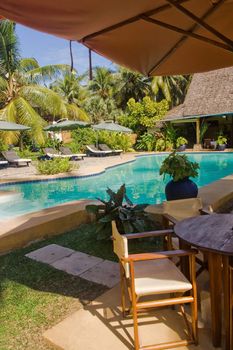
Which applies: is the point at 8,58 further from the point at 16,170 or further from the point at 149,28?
the point at 149,28

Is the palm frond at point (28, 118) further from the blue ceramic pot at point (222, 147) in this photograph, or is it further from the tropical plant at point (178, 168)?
the tropical plant at point (178, 168)

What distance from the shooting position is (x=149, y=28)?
3150mm

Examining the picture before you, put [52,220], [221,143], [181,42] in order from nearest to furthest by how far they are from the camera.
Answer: [181,42], [52,220], [221,143]

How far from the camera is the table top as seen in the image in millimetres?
2141

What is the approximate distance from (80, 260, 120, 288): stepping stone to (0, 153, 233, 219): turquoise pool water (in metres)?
5.18

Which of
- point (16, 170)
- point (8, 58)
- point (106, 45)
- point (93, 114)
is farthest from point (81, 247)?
point (93, 114)

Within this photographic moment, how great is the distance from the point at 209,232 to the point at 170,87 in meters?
31.5

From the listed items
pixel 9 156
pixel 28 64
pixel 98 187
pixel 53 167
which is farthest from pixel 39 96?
pixel 98 187

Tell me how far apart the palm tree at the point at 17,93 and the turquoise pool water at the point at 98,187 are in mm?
6462

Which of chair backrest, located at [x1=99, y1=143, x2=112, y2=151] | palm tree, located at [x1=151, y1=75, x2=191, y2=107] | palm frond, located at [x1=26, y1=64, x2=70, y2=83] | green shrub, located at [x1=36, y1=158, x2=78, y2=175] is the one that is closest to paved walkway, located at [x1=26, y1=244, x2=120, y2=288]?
green shrub, located at [x1=36, y1=158, x2=78, y2=175]

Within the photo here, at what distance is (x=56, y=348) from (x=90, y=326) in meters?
0.32

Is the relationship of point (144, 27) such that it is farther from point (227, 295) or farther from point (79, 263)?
point (79, 263)

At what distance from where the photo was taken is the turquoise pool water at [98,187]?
9.58 metres

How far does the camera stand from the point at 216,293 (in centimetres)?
223
